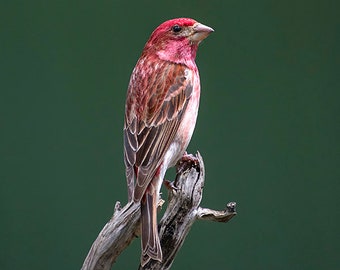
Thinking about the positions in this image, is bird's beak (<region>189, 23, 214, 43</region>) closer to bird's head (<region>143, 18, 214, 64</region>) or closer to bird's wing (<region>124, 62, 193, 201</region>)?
bird's head (<region>143, 18, 214, 64</region>)

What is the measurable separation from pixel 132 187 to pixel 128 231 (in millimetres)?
247

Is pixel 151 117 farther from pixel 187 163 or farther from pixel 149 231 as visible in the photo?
pixel 149 231

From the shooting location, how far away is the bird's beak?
3479mm

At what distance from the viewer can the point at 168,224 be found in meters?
3.26

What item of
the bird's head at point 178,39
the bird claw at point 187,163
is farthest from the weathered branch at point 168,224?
the bird's head at point 178,39

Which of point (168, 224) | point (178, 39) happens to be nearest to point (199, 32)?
point (178, 39)

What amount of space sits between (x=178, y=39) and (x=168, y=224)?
3.13ft

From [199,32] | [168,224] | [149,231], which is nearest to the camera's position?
[149,231]

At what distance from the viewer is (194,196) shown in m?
3.27

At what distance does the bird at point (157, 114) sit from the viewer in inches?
124

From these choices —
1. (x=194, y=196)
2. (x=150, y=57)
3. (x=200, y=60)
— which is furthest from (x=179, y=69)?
(x=200, y=60)

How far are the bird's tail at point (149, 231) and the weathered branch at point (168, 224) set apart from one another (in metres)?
0.12

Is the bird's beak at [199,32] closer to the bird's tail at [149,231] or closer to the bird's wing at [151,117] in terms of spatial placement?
the bird's wing at [151,117]

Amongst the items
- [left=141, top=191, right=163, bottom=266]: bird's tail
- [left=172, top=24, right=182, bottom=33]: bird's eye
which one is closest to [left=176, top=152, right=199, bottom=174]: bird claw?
[left=141, top=191, right=163, bottom=266]: bird's tail
